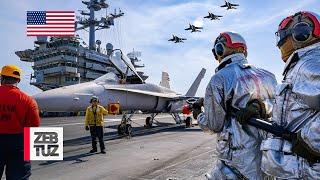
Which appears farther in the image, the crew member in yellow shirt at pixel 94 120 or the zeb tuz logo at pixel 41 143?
the crew member in yellow shirt at pixel 94 120

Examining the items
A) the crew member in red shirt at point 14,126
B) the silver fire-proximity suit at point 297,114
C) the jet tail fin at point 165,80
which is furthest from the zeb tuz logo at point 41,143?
the jet tail fin at point 165,80

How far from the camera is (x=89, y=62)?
78062mm

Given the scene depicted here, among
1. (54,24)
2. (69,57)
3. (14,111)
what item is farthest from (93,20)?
(14,111)

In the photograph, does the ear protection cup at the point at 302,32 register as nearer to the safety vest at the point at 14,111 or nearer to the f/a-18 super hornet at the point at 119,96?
the safety vest at the point at 14,111

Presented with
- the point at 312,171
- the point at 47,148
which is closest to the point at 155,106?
the point at 47,148

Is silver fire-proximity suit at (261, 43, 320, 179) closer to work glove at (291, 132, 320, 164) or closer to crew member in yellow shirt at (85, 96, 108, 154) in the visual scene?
work glove at (291, 132, 320, 164)

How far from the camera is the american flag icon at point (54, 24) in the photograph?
94.7ft

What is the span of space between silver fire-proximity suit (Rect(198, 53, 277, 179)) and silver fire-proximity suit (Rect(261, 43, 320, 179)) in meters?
0.93

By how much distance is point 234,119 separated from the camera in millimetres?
3943

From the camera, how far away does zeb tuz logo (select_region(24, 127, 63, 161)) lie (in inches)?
197

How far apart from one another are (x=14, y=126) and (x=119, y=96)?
557 inches

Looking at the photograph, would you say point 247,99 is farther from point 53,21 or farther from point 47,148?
point 53,21

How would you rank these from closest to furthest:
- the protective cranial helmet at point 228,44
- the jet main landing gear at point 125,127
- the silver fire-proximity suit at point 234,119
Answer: the silver fire-proximity suit at point 234,119, the protective cranial helmet at point 228,44, the jet main landing gear at point 125,127

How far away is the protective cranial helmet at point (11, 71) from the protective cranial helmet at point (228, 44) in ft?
8.49
